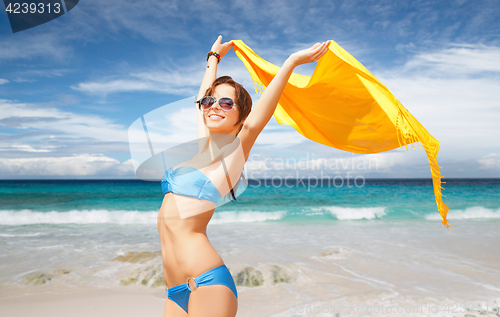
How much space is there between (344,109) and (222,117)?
113 cm

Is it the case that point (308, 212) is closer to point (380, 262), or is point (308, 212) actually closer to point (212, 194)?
point (380, 262)

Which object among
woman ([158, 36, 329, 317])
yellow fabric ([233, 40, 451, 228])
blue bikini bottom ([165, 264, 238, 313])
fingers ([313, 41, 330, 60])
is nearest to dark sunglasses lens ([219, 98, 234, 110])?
woman ([158, 36, 329, 317])

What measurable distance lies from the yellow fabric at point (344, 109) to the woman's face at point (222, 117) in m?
0.70

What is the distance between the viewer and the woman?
1.48 meters

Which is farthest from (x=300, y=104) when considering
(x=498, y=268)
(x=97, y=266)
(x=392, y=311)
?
(x=498, y=268)

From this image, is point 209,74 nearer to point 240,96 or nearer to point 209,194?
point 240,96

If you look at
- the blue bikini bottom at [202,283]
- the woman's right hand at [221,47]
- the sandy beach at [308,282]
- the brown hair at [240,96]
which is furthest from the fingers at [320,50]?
the sandy beach at [308,282]

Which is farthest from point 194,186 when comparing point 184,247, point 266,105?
point 266,105

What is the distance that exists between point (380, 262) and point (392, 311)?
2.39 m

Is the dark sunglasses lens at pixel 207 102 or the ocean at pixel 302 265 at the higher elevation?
the dark sunglasses lens at pixel 207 102

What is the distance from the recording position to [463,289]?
195 inches

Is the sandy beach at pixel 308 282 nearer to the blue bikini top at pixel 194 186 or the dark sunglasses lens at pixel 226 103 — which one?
the blue bikini top at pixel 194 186

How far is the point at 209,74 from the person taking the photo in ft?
7.75

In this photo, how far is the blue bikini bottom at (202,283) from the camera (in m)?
1.47
